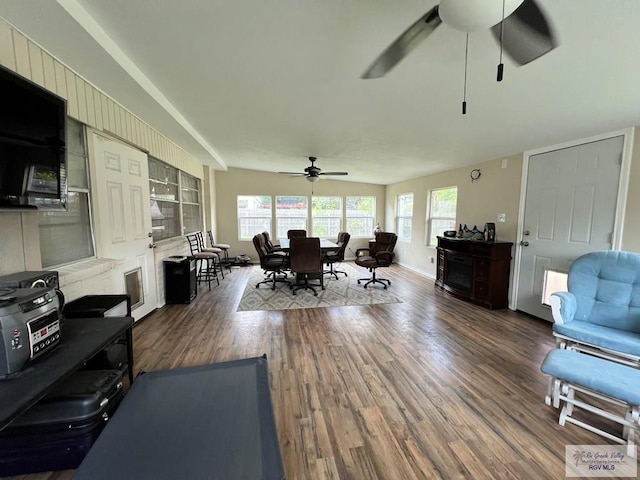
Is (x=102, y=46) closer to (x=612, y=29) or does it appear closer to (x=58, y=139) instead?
(x=58, y=139)

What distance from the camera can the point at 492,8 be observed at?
99 cm

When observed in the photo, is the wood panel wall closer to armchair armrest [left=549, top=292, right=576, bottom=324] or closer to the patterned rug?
the patterned rug

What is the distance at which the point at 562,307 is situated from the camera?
7.48 ft

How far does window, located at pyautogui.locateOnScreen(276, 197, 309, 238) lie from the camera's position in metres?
7.48

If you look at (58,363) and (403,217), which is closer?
(58,363)

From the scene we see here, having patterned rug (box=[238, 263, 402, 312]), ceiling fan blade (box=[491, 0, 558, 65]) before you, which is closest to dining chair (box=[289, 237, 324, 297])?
patterned rug (box=[238, 263, 402, 312])

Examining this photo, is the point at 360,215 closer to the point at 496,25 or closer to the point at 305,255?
the point at 305,255

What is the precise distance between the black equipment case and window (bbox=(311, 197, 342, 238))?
21.3ft

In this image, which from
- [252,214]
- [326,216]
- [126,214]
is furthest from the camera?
[326,216]

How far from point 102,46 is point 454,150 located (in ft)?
13.4

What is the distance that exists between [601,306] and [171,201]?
A: 5.77 metres

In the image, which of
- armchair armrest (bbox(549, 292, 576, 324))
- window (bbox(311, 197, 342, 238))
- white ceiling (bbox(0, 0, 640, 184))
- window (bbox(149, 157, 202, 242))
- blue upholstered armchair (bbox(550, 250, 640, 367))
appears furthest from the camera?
window (bbox(311, 197, 342, 238))

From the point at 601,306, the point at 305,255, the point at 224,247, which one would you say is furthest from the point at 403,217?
the point at 601,306

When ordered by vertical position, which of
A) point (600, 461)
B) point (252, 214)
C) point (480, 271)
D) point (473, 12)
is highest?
point (473, 12)
